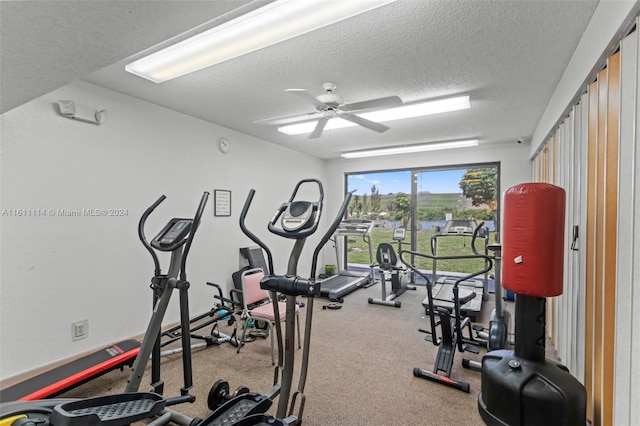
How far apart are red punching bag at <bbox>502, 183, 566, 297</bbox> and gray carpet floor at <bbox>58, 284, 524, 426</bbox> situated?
110 cm

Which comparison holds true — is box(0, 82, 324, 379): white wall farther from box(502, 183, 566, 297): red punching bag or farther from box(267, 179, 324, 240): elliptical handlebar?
box(502, 183, 566, 297): red punching bag

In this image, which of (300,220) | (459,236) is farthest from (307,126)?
(459,236)

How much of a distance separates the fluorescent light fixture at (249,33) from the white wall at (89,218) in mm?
840

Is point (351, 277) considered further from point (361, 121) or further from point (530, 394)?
point (530, 394)

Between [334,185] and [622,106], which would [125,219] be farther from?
[334,185]

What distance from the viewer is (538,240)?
1.52m

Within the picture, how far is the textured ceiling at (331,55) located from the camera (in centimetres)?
138

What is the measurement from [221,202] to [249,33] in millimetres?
2599

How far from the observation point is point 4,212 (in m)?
2.23

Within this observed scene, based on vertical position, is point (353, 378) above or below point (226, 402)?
below

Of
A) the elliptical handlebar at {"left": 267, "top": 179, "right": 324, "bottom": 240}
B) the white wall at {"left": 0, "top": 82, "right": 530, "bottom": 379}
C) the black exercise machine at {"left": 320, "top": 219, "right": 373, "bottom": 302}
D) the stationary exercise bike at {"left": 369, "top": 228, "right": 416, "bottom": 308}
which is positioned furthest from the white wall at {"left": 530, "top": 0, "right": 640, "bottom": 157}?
the white wall at {"left": 0, "top": 82, "right": 530, "bottom": 379}

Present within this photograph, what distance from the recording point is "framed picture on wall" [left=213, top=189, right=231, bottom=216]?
3.98 meters

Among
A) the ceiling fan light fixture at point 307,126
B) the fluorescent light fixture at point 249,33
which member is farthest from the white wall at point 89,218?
the ceiling fan light fixture at point 307,126

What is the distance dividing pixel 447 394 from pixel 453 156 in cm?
437
